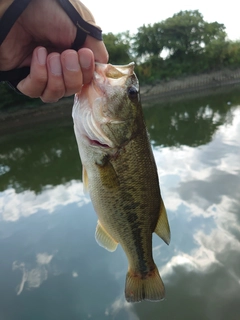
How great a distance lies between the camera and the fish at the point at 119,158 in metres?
1.78

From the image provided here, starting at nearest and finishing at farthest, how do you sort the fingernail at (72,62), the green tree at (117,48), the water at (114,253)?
the fingernail at (72,62) < the water at (114,253) < the green tree at (117,48)

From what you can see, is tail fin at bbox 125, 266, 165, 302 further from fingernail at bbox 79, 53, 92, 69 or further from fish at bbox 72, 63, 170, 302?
fingernail at bbox 79, 53, 92, 69

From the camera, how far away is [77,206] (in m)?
7.07

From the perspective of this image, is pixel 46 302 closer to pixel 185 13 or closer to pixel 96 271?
pixel 96 271

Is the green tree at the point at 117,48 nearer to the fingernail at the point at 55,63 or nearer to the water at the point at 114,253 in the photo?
the water at the point at 114,253

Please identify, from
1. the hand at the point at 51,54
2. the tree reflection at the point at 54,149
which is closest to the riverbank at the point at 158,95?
the tree reflection at the point at 54,149

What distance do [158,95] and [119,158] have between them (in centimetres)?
3757

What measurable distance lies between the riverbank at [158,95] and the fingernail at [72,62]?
77.0 feet

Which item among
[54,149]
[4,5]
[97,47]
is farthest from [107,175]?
[54,149]

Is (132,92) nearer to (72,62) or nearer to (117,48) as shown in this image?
(72,62)

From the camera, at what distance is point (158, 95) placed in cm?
3816

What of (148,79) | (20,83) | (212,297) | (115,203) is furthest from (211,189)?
(148,79)

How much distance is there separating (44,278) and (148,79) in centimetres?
4029

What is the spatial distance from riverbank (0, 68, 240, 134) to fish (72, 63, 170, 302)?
2326cm
